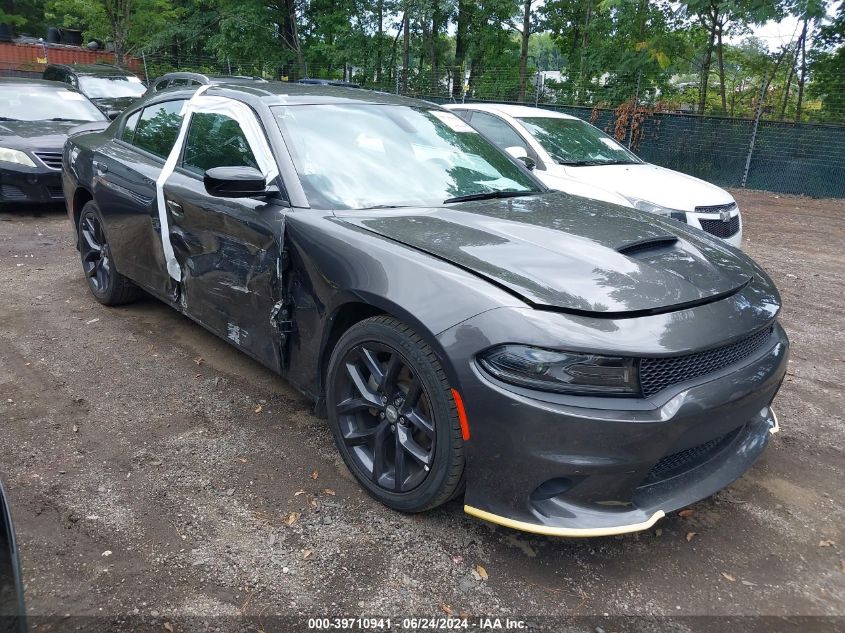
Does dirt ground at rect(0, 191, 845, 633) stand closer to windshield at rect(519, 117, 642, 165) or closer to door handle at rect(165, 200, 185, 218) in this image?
door handle at rect(165, 200, 185, 218)

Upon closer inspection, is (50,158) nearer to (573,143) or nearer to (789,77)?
(573,143)

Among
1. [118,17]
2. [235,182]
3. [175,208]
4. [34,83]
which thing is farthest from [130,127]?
[118,17]

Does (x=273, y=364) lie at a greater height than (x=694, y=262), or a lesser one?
lesser

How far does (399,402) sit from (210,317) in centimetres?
159

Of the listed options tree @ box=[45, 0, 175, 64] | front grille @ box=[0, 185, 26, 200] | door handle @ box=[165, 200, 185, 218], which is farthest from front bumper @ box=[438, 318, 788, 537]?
tree @ box=[45, 0, 175, 64]

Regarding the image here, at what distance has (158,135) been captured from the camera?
14.0 feet

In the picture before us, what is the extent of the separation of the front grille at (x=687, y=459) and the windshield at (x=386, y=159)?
1578 millimetres

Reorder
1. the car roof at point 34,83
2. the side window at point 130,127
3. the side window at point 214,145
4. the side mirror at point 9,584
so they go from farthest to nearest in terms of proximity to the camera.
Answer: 1. the car roof at point 34,83
2. the side window at point 130,127
3. the side window at point 214,145
4. the side mirror at point 9,584

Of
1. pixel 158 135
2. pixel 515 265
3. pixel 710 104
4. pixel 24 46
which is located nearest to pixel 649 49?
pixel 710 104

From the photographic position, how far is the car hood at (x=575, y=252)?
2.32m

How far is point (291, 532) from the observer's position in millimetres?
2623

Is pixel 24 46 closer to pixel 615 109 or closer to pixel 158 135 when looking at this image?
pixel 615 109

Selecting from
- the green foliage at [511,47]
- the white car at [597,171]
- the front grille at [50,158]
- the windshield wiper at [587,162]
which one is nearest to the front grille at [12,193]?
the front grille at [50,158]

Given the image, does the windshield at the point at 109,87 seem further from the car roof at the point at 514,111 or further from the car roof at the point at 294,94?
the car roof at the point at 294,94
